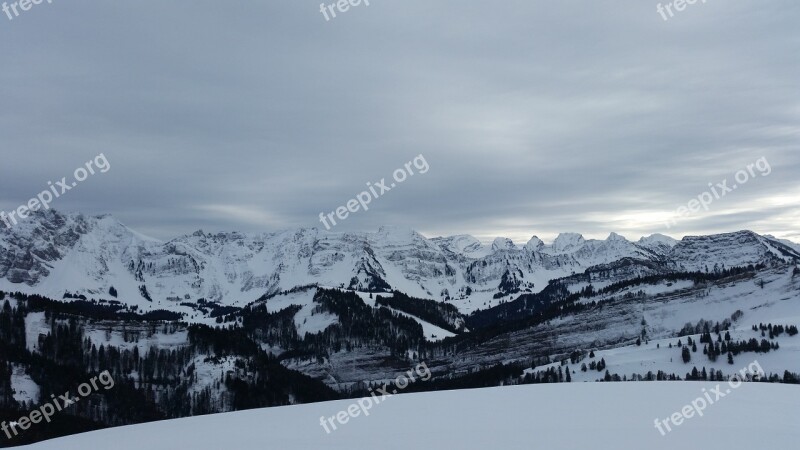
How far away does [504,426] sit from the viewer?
1686 centimetres

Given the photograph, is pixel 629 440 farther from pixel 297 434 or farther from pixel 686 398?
pixel 297 434

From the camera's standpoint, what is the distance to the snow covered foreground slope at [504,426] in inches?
599

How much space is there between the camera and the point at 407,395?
78.3ft

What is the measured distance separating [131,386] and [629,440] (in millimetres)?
215617

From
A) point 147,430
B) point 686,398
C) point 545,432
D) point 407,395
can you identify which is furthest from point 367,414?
point 686,398

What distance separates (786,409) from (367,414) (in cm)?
1441

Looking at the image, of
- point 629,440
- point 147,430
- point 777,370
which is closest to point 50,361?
point 147,430

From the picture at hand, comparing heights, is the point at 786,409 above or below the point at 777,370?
above

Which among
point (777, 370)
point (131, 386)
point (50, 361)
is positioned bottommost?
point (777, 370)

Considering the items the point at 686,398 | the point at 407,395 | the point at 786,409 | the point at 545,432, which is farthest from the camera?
the point at 407,395

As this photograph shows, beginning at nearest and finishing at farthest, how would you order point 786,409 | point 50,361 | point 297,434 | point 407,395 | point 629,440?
point 629,440, point 297,434, point 786,409, point 407,395, point 50,361

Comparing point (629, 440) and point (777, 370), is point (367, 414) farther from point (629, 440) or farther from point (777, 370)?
point (777, 370)

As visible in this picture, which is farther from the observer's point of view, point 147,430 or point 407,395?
point 407,395

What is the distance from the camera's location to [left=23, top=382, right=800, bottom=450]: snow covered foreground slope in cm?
1521
